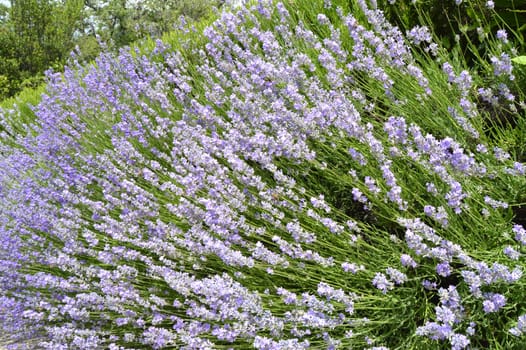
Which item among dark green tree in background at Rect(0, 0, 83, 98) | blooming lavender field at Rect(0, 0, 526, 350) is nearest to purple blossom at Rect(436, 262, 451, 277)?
blooming lavender field at Rect(0, 0, 526, 350)

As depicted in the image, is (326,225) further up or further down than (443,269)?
further up

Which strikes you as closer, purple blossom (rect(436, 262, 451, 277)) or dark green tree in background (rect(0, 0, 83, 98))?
purple blossom (rect(436, 262, 451, 277))

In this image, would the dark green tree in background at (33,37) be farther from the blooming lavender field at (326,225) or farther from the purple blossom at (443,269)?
the purple blossom at (443,269)

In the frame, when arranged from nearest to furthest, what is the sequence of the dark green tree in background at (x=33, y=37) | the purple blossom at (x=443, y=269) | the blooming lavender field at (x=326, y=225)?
the purple blossom at (x=443, y=269), the blooming lavender field at (x=326, y=225), the dark green tree in background at (x=33, y=37)

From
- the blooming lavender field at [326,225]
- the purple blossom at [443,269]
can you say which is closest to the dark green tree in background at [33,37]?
the blooming lavender field at [326,225]

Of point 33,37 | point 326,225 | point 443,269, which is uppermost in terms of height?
point 33,37

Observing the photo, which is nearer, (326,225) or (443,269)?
(443,269)

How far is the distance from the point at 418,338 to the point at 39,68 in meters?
17.7

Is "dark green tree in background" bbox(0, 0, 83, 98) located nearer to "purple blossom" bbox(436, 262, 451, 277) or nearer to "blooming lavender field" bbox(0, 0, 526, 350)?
"blooming lavender field" bbox(0, 0, 526, 350)

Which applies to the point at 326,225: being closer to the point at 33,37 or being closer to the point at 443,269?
the point at 443,269

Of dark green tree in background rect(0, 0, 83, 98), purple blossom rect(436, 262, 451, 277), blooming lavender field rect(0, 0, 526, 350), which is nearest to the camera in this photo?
purple blossom rect(436, 262, 451, 277)

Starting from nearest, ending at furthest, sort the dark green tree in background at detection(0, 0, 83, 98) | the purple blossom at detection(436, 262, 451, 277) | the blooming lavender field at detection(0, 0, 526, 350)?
the purple blossom at detection(436, 262, 451, 277)
the blooming lavender field at detection(0, 0, 526, 350)
the dark green tree in background at detection(0, 0, 83, 98)

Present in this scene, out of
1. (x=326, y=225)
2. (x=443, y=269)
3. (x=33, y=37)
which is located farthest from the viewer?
(x=33, y=37)

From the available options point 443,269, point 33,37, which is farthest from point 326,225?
point 33,37
